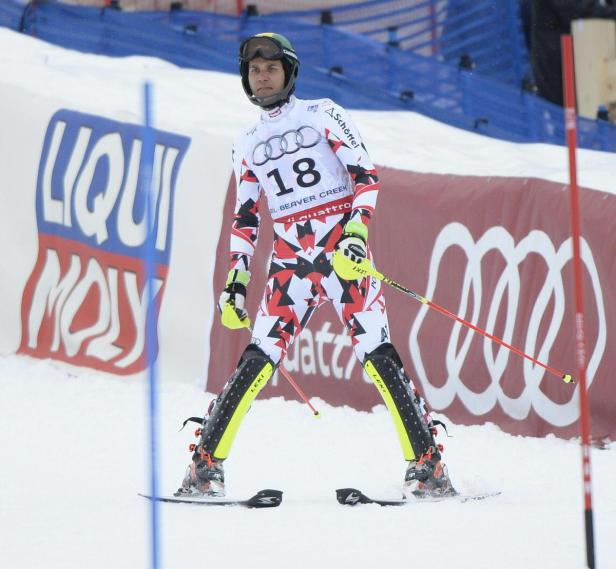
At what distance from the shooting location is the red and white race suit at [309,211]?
6.50 m

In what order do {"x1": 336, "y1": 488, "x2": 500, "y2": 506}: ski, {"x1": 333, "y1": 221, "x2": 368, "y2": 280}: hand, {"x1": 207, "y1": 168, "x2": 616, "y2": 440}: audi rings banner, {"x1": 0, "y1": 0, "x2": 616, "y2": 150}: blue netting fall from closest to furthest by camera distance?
{"x1": 333, "y1": 221, "x2": 368, "y2": 280}: hand < {"x1": 336, "y1": 488, "x2": 500, "y2": 506}: ski < {"x1": 207, "y1": 168, "x2": 616, "y2": 440}: audi rings banner < {"x1": 0, "y1": 0, "x2": 616, "y2": 150}: blue netting

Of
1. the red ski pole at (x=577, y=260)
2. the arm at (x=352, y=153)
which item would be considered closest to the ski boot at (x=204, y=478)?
the arm at (x=352, y=153)

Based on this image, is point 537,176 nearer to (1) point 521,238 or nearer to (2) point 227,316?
(1) point 521,238

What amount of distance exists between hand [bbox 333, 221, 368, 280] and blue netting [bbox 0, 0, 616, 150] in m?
6.63

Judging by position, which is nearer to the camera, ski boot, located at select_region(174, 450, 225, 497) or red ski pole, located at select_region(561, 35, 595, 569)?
red ski pole, located at select_region(561, 35, 595, 569)

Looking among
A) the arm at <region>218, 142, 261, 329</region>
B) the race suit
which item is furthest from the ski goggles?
the arm at <region>218, 142, 261, 329</region>

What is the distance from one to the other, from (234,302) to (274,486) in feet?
3.15

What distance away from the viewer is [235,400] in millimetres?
6504

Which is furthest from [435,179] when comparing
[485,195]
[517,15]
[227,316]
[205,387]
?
[517,15]

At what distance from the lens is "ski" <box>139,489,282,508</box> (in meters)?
6.39

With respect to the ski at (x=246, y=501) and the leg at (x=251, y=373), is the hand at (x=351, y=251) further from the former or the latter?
the ski at (x=246, y=501)

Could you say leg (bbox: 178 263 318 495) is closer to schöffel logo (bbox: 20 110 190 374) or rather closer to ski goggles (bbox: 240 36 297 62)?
ski goggles (bbox: 240 36 297 62)

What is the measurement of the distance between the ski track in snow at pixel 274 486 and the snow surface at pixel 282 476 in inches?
0.5

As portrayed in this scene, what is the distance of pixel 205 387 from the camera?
10.0 meters
